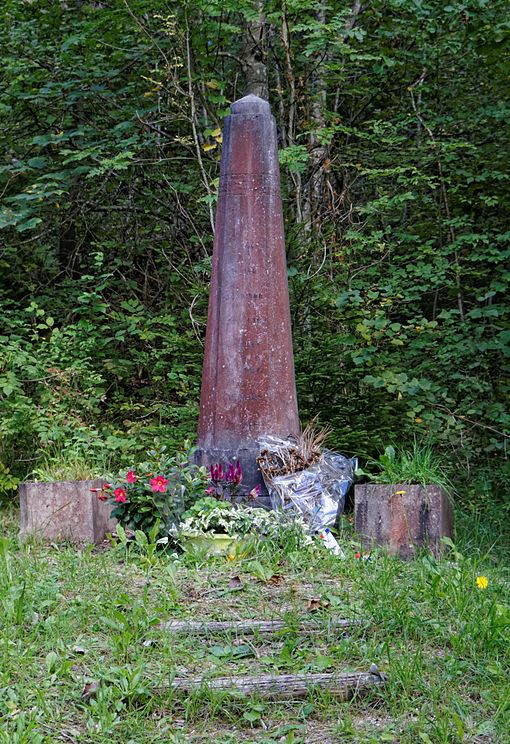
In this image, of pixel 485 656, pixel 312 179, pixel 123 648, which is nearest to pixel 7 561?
pixel 123 648

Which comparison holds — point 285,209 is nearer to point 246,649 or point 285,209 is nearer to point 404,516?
point 404,516

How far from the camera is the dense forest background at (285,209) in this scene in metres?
7.11

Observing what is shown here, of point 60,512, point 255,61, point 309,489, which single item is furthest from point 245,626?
point 255,61

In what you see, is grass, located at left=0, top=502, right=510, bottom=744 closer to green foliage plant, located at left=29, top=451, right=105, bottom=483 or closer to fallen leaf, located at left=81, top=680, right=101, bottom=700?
fallen leaf, located at left=81, top=680, right=101, bottom=700

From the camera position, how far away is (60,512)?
5043 millimetres

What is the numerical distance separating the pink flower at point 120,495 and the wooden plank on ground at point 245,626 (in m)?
1.31

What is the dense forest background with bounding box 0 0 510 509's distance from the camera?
7.11 meters

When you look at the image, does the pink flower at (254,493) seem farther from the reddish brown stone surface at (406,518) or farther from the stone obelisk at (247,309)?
the reddish brown stone surface at (406,518)

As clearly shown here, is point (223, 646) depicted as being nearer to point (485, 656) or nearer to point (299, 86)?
point (485, 656)

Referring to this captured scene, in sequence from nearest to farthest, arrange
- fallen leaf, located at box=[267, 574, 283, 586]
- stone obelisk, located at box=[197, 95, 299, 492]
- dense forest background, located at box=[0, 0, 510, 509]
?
fallen leaf, located at box=[267, 574, 283, 586] → stone obelisk, located at box=[197, 95, 299, 492] → dense forest background, located at box=[0, 0, 510, 509]

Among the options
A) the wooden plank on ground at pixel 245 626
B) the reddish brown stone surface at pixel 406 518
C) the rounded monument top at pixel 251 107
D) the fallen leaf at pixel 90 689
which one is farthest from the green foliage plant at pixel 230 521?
the rounded monument top at pixel 251 107

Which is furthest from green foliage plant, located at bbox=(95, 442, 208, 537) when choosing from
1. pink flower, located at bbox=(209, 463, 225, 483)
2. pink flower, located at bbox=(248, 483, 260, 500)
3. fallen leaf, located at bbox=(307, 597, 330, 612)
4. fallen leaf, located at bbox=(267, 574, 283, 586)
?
fallen leaf, located at bbox=(307, 597, 330, 612)

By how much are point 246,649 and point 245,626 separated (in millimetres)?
A: 176

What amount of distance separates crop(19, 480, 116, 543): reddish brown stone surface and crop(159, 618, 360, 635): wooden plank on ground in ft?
5.64
